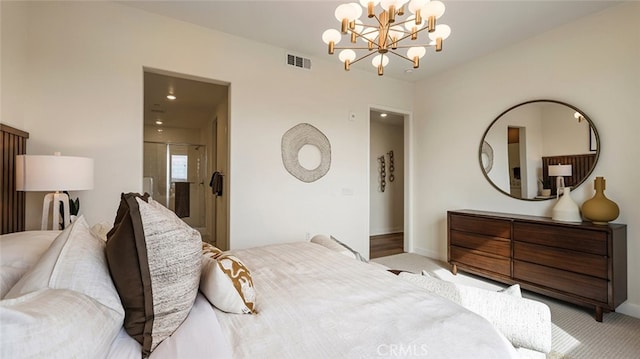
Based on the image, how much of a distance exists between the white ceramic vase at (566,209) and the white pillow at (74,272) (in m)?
3.55

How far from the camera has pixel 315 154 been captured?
12.3 ft

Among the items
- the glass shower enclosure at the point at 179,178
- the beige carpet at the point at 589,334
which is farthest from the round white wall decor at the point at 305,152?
the glass shower enclosure at the point at 179,178

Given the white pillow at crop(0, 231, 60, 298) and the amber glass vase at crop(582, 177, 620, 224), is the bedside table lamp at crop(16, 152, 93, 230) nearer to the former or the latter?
the white pillow at crop(0, 231, 60, 298)

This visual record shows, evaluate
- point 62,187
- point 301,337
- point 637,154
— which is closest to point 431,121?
point 637,154

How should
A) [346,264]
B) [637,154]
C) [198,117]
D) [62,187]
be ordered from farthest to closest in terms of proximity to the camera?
1. [198,117]
2. [637,154]
3. [62,187]
4. [346,264]

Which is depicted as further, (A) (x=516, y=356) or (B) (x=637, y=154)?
(B) (x=637, y=154)

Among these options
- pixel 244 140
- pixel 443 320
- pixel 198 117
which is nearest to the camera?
pixel 443 320

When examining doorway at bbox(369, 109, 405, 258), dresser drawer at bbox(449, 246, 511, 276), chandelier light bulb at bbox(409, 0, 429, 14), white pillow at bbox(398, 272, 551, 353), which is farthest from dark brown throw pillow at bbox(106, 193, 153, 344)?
doorway at bbox(369, 109, 405, 258)

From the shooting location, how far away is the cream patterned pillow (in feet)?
3.60

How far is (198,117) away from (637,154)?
21.7 feet

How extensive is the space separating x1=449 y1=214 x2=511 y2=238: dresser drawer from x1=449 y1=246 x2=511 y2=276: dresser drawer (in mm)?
248

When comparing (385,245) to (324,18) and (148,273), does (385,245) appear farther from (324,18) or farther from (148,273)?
(148,273)

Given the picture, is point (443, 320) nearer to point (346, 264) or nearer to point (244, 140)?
point (346, 264)

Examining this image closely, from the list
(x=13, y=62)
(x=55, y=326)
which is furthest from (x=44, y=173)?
(x=55, y=326)
